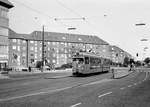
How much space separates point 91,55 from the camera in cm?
3669

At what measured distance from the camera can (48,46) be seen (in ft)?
420

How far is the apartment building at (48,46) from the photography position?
369 feet

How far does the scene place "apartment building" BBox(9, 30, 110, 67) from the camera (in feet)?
369

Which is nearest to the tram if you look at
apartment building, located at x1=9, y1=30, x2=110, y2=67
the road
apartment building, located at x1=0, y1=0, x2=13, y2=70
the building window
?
the road

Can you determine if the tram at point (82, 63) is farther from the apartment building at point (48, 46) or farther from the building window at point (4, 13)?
the apartment building at point (48, 46)

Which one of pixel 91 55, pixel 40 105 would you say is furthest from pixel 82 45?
pixel 40 105

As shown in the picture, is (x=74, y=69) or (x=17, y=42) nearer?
(x=74, y=69)

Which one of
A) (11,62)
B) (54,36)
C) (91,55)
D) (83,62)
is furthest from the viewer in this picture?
(54,36)

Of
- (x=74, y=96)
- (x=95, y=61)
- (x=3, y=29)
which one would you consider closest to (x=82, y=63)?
(x=95, y=61)

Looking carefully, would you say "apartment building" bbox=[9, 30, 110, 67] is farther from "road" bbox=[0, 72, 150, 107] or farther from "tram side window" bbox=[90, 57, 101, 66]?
"road" bbox=[0, 72, 150, 107]

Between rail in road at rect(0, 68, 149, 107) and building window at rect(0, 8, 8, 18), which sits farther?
building window at rect(0, 8, 8, 18)

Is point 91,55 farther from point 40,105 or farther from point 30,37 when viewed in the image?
point 30,37

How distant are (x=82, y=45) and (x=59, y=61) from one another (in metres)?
16.6

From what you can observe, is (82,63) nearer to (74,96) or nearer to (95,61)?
(95,61)
